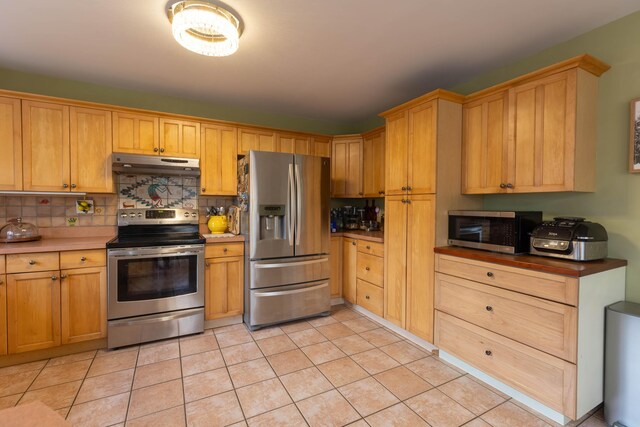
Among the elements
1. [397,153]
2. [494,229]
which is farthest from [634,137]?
[397,153]

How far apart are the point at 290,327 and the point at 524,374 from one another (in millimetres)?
2031

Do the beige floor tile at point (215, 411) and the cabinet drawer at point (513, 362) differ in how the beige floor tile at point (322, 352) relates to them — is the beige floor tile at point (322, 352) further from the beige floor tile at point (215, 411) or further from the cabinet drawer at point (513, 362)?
the cabinet drawer at point (513, 362)

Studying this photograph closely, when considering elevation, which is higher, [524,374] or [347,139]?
[347,139]

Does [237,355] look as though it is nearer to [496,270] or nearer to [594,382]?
[496,270]

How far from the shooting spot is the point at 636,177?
1.87 meters

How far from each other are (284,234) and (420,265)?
4.56 feet

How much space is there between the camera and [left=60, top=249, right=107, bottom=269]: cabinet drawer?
7.95 feet

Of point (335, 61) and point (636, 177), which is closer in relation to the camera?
point (636, 177)

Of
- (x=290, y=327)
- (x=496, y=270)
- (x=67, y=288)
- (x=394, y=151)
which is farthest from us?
(x=290, y=327)

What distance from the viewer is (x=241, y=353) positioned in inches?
99.7

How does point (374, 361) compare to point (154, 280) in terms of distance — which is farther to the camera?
point (154, 280)

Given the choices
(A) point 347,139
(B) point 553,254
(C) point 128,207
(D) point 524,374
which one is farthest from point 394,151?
(C) point 128,207

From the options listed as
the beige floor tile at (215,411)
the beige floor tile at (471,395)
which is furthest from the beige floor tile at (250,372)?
the beige floor tile at (471,395)

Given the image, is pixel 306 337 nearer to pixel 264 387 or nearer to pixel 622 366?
pixel 264 387
